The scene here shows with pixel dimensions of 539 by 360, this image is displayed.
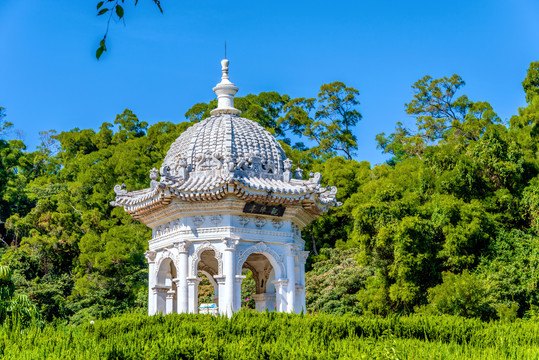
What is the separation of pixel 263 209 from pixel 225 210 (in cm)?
95

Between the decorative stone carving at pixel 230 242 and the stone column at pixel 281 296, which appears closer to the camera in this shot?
the decorative stone carving at pixel 230 242

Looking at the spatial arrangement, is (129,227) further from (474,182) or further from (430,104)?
(430,104)

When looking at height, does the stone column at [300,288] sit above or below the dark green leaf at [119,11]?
below

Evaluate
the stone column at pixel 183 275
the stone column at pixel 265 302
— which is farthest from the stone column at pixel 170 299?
the stone column at pixel 265 302

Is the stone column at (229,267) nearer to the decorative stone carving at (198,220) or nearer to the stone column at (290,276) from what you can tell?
the decorative stone carving at (198,220)

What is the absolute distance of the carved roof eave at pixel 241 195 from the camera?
51.7 ft

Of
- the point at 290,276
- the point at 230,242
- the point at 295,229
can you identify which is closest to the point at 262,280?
the point at 295,229

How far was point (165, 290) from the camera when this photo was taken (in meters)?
17.6

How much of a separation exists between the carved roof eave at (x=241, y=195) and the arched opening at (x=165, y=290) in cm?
155

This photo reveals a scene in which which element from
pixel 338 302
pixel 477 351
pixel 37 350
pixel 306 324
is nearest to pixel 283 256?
pixel 306 324

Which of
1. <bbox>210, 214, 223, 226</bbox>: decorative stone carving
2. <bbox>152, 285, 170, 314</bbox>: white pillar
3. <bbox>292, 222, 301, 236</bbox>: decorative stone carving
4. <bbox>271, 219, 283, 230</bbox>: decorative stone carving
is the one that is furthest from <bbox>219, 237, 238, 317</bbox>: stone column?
<bbox>152, 285, 170, 314</bbox>: white pillar

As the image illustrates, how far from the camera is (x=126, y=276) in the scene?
35.8 metres

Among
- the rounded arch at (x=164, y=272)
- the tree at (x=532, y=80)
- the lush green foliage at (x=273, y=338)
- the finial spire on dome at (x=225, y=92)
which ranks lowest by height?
the lush green foliage at (x=273, y=338)

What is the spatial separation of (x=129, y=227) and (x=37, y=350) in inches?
1122
